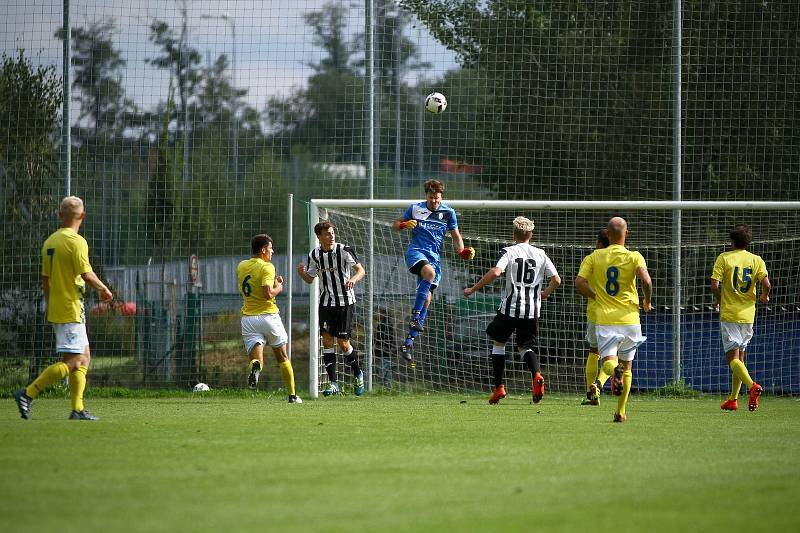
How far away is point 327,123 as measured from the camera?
1744 cm

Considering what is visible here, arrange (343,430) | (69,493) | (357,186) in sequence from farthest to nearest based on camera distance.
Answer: (357,186) < (343,430) < (69,493)

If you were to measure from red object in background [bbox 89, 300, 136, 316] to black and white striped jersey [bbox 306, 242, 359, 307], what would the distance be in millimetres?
4464

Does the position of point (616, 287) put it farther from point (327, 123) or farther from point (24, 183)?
point (24, 183)

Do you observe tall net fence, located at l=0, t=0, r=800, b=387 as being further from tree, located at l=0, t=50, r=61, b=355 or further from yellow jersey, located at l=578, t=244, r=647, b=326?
yellow jersey, located at l=578, t=244, r=647, b=326

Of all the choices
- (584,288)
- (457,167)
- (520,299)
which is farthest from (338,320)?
(457,167)

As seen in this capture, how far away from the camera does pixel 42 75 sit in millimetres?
15953

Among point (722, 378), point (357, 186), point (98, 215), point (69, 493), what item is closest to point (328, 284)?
point (357, 186)

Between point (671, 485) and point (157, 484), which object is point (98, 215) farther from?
point (671, 485)

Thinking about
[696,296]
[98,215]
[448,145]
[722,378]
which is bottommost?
[722,378]

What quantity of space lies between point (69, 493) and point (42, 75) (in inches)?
487

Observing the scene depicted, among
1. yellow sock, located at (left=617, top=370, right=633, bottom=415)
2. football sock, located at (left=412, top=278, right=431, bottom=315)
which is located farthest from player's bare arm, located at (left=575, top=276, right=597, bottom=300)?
Answer: football sock, located at (left=412, top=278, right=431, bottom=315)

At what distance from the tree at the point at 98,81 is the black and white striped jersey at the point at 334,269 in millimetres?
5793

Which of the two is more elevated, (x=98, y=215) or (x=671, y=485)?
(x=98, y=215)

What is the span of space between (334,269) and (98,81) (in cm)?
634
